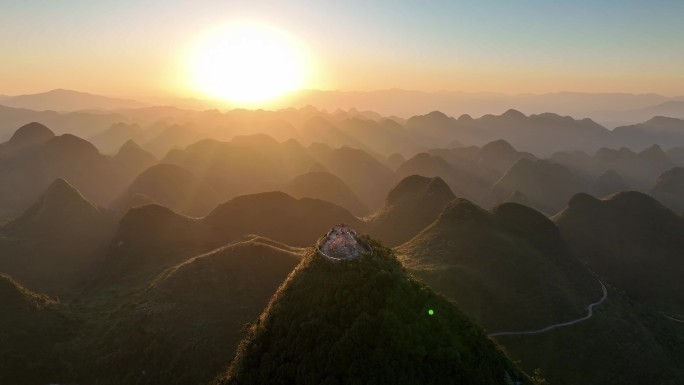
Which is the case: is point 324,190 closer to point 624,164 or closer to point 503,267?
point 503,267

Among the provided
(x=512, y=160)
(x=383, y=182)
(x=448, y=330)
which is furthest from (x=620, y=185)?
(x=448, y=330)

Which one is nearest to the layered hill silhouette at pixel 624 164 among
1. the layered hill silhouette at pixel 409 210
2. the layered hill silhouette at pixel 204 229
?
the layered hill silhouette at pixel 409 210

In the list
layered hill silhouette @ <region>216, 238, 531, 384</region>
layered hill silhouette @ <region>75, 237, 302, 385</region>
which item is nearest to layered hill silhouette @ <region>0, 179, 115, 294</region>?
layered hill silhouette @ <region>75, 237, 302, 385</region>

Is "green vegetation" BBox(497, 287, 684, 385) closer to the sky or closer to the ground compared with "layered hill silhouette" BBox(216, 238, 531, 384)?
closer to the ground

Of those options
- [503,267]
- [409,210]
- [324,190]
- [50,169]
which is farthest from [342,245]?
[50,169]

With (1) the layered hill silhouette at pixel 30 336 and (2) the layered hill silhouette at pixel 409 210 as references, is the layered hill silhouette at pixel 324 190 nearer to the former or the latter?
(2) the layered hill silhouette at pixel 409 210

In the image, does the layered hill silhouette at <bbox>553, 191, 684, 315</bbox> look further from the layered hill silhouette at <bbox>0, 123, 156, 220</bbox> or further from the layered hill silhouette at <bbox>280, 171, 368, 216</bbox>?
the layered hill silhouette at <bbox>0, 123, 156, 220</bbox>
